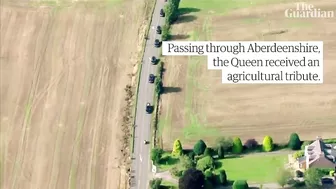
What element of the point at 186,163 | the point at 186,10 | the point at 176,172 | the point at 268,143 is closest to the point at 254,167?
the point at 268,143

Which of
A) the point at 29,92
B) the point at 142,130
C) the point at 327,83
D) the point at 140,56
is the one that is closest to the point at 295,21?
the point at 327,83

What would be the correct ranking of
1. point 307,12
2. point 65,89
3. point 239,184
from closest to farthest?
point 239,184, point 65,89, point 307,12

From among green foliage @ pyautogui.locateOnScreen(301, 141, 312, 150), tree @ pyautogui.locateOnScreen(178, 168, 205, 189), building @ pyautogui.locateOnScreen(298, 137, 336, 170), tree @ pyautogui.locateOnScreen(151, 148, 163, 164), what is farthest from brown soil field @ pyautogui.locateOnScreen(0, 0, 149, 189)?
green foliage @ pyautogui.locateOnScreen(301, 141, 312, 150)

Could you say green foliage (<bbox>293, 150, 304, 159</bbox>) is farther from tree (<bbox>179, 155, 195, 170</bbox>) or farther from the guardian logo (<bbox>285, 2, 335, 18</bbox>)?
the guardian logo (<bbox>285, 2, 335, 18</bbox>)

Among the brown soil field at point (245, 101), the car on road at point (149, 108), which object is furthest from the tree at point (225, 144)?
the car on road at point (149, 108)

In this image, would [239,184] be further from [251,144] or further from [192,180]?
[251,144]

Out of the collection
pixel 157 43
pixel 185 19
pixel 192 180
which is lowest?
pixel 192 180

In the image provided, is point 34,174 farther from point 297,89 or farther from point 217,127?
point 297,89
